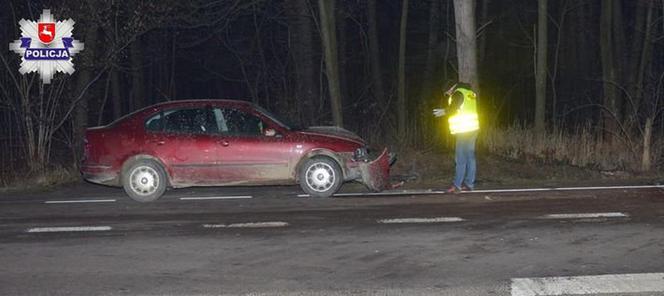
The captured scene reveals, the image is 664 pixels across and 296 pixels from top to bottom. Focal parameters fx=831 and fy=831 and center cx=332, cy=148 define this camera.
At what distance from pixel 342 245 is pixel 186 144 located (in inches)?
185

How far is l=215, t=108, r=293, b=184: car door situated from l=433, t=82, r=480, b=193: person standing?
8.40ft

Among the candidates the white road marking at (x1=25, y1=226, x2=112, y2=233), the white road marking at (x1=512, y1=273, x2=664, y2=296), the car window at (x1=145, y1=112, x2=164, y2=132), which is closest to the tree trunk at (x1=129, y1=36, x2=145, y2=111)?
the car window at (x1=145, y1=112, x2=164, y2=132)

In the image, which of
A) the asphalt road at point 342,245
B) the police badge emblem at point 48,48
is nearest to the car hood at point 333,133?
the asphalt road at point 342,245

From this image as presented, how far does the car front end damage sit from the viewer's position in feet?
42.3

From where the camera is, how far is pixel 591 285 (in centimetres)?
707

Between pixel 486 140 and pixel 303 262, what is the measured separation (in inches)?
397

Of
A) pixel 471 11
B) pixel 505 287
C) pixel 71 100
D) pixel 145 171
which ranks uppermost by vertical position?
pixel 471 11

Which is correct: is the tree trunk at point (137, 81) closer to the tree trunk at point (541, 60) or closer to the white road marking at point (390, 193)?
the tree trunk at point (541, 60)

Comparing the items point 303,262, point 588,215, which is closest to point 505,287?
point 303,262

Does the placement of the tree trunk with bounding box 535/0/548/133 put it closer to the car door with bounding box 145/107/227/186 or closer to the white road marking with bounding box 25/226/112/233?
the car door with bounding box 145/107/227/186

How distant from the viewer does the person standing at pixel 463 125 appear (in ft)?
43.1

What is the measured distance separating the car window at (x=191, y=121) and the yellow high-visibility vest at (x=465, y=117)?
3744 millimetres

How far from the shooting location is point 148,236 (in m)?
9.57

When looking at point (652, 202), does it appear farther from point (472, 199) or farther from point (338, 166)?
point (338, 166)
